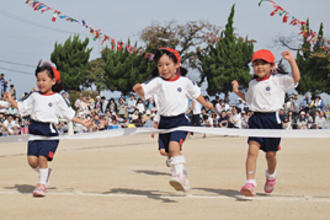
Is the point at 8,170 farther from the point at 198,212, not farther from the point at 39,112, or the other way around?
the point at 198,212

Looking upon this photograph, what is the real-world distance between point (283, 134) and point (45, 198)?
274cm

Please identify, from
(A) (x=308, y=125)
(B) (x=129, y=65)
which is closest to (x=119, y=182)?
(A) (x=308, y=125)

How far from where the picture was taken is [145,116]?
2481 centimetres

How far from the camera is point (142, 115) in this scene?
25.4 metres

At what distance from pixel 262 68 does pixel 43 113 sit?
8.83ft

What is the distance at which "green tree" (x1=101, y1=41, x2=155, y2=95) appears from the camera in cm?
4862

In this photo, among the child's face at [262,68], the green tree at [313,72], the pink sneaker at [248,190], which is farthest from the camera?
the green tree at [313,72]

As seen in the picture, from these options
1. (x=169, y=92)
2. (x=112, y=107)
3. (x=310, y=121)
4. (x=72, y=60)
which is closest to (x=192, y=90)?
(x=169, y=92)

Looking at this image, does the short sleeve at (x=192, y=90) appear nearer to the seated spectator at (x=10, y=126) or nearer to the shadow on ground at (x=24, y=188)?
the shadow on ground at (x=24, y=188)

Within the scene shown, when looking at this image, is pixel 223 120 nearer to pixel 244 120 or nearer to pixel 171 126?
pixel 244 120

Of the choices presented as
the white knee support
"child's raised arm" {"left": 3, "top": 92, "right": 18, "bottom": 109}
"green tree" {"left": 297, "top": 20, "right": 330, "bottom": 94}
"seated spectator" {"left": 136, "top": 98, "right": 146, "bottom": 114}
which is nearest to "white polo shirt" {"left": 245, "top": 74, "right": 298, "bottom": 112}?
the white knee support

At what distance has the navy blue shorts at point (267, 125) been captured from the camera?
18.7 feet

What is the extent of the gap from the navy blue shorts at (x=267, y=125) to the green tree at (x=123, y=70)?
141 ft

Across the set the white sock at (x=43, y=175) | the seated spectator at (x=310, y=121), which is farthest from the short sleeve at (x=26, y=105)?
the seated spectator at (x=310, y=121)
